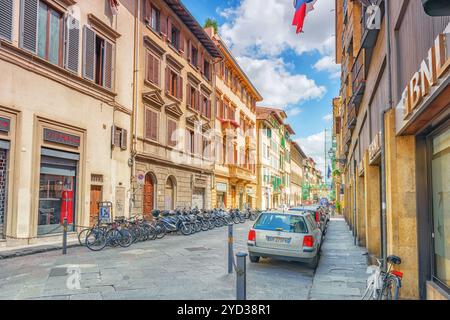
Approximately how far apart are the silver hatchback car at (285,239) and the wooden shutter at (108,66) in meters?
10.3

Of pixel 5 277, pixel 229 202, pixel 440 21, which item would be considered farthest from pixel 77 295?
pixel 229 202

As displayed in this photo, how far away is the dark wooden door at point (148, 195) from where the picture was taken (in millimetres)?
20119

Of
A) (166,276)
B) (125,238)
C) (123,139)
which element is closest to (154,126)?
(123,139)

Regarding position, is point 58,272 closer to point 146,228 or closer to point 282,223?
point 282,223

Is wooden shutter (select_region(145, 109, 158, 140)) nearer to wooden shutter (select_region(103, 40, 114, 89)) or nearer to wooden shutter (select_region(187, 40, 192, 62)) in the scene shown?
wooden shutter (select_region(103, 40, 114, 89))

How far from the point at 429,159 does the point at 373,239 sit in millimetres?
5219

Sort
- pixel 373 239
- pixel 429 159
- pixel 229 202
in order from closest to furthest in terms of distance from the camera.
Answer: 1. pixel 429 159
2. pixel 373 239
3. pixel 229 202

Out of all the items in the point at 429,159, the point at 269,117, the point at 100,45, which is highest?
the point at 269,117

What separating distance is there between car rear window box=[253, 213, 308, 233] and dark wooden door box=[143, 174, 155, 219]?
1082cm

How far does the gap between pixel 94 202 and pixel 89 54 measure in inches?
236

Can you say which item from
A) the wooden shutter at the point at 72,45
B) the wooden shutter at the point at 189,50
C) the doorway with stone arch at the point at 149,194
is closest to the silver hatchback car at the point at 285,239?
the wooden shutter at the point at 72,45

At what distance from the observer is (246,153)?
40438mm

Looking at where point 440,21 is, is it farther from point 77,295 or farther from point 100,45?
point 100,45

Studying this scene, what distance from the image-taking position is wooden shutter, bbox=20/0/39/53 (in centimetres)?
1246
